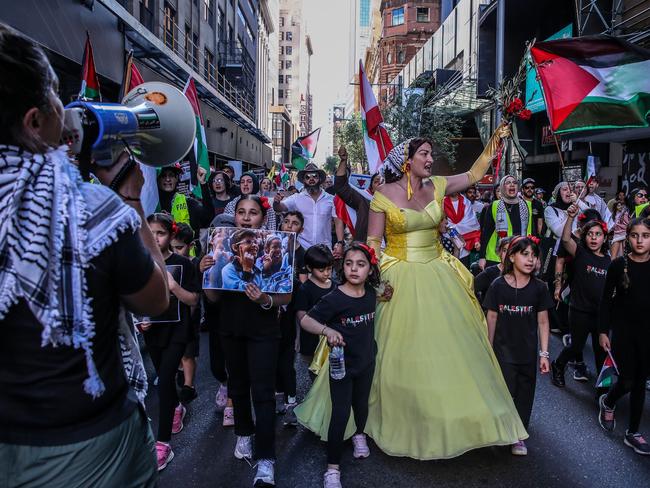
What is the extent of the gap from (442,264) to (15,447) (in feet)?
10.8

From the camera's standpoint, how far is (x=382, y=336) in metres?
4.04

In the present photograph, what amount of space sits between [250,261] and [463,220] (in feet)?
21.2

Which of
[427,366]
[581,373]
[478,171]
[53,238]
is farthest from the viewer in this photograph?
[581,373]

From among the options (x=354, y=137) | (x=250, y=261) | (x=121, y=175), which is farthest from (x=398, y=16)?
(x=121, y=175)

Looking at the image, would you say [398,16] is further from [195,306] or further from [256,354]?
[256,354]

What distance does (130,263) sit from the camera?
1.54 m

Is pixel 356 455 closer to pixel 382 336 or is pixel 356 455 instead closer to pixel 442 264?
pixel 382 336

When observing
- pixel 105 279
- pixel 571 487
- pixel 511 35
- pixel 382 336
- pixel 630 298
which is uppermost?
pixel 511 35

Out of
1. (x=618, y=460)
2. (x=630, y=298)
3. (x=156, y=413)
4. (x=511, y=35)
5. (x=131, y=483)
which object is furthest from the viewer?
(x=511, y=35)

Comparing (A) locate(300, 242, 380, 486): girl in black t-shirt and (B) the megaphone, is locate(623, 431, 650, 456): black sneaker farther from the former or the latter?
(B) the megaphone

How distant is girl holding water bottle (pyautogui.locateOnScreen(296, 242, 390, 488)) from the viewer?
3.54 meters

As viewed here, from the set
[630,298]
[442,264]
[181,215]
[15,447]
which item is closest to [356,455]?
[442,264]

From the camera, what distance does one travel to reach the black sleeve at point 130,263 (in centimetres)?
152

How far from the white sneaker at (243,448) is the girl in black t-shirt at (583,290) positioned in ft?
10.4
